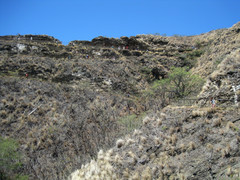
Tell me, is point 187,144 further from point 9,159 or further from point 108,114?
point 9,159

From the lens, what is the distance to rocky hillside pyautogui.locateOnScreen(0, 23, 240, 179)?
8.23 metres

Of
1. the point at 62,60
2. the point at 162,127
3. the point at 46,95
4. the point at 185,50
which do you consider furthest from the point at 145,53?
the point at 162,127

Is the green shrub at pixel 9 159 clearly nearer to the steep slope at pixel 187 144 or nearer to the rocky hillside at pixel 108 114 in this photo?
the rocky hillside at pixel 108 114

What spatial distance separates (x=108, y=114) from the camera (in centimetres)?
1988

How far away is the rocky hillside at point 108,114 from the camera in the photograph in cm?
823

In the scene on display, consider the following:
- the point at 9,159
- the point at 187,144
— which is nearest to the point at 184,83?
the point at 187,144

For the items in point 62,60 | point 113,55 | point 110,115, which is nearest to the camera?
point 110,115

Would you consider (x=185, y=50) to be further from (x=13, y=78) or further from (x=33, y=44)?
(x=13, y=78)

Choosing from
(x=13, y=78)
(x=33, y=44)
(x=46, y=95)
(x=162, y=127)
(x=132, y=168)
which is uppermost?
(x=33, y=44)

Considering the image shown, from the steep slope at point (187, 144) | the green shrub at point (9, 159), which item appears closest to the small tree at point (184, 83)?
the steep slope at point (187, 144)

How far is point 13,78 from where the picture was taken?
77.2ft

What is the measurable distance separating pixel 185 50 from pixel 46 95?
34.6 metres

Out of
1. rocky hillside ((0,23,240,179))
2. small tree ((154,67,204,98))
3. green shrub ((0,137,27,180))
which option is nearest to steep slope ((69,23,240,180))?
rocky hillside ((0,23,240,179))

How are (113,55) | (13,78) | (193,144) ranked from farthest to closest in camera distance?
(113,55)
(13,78)
(193,144)
